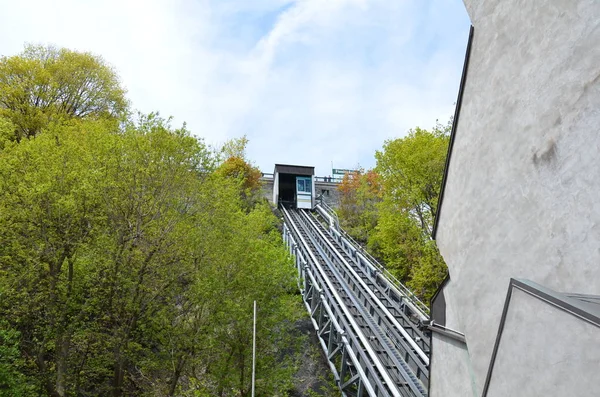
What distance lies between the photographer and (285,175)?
3644 cm

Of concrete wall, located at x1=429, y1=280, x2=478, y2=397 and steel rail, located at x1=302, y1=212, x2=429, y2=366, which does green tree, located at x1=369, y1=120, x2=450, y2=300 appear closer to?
steel rail, located at x1=302, y1=212, x2=429, y2=366

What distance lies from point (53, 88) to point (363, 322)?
21689 millimetres

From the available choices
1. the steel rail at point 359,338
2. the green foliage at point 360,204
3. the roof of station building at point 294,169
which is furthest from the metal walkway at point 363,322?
the roof of station building at point 294,169

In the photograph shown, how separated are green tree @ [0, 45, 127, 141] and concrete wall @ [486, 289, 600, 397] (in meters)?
21.6

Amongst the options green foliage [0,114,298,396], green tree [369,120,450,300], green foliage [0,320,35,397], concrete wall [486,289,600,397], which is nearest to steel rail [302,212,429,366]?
green tree [369,120,450,300]

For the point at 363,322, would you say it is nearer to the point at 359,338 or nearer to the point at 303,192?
the point at 359,338

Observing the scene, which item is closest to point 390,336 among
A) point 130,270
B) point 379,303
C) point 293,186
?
point 379,303

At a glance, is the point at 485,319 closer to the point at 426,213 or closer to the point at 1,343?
the point at 1,343

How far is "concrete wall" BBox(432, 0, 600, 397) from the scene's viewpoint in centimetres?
379

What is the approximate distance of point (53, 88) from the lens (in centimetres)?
2238

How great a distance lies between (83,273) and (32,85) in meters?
17.7

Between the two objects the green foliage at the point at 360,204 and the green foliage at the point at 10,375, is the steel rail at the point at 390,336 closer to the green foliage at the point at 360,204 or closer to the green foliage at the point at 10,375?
the green foliage at the point at 10,375

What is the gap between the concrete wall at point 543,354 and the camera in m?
2.97

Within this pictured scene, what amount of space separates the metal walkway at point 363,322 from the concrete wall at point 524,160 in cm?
308
